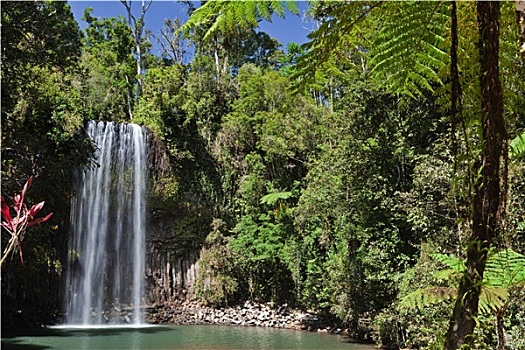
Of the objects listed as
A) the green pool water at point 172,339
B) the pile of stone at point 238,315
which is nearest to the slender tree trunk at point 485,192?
the green pool water at point 172,339

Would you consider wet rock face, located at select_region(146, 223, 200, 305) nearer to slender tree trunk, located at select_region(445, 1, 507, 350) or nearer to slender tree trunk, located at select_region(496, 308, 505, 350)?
slender tree trunk, located at select_region(496, 308, 505, 350)

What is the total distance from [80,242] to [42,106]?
14.9 ft

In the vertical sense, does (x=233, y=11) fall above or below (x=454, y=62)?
above

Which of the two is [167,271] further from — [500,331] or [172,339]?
[500,331]

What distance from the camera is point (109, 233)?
14.1m

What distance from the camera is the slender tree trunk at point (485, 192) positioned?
0.95 metres

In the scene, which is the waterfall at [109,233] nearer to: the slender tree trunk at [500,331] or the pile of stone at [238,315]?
the pile of stone at [238,315]

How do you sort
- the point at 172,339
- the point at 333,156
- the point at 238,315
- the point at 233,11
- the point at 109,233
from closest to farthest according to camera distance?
the point at 233,11, the point at 333,156, the point at 172,339, the point at 238,315, the point at 109,233

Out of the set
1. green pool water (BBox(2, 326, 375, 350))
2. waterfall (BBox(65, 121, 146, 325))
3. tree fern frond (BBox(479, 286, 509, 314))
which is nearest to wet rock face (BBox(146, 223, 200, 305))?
waterfall (BBox(65, 121, 146, 325))

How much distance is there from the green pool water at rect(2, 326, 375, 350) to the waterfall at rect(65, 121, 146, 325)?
1577 millimetres

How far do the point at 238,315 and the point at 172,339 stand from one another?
3.29 metres

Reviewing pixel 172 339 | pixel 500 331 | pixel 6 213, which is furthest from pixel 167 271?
pixel 6 213

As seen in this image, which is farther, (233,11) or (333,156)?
(333,156)

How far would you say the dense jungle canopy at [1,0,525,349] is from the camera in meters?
1.28
